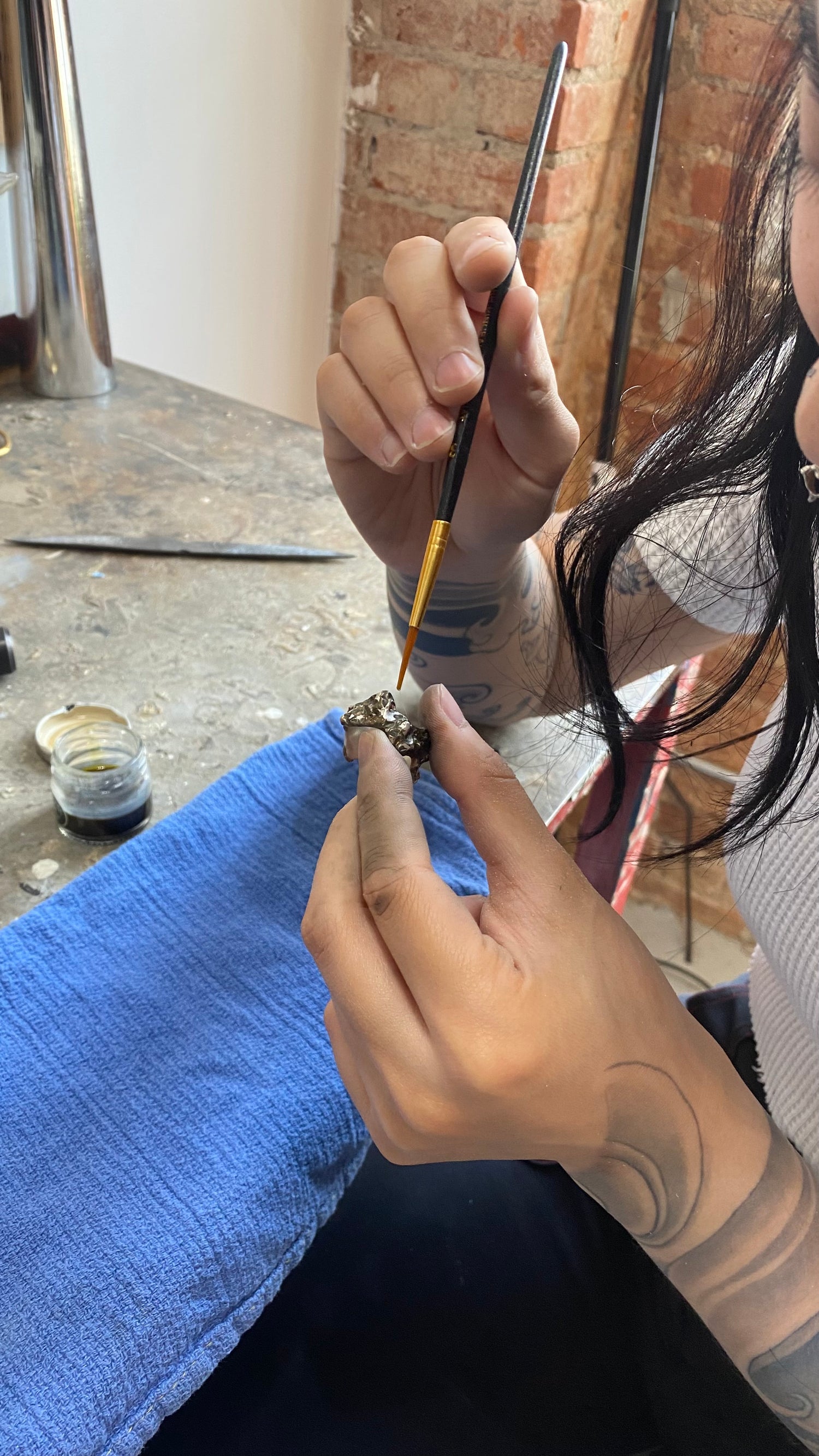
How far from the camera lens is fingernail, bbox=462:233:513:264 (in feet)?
2.12

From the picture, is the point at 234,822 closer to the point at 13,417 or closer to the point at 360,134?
the point at 13,417

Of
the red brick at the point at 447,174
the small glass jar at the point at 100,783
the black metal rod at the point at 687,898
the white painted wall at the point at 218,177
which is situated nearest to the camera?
the small glass jar at the point at 100,783

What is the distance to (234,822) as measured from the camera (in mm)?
761

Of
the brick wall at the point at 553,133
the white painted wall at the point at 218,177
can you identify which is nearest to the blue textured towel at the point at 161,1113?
the brick wall at the point at 553,133

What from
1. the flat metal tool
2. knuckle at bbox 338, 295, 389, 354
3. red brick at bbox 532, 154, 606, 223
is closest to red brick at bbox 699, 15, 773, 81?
red brick at bbox 532, 154, 606, 223

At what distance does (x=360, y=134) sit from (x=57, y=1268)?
5.70 ft

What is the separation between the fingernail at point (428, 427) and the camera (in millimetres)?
653

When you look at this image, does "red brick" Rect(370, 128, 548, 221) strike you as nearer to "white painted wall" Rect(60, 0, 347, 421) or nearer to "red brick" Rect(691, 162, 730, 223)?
"white painted wall" Rect(60, 0, 347, 421)

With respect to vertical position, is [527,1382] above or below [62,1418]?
below

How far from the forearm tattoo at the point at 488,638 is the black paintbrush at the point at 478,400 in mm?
193

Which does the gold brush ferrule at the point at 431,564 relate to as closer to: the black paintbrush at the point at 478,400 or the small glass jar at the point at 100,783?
the black paintbrush at the point at 478,400

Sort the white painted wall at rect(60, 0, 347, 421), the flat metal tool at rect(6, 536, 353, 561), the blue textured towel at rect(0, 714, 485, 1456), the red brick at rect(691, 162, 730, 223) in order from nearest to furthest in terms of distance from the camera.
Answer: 1. the blue textured towel at rect(0, 714, 485, 1456)
2. the flat metal tool at rect(6, 536, 353, 561)
3. the white painted wall at rect(60, 0, 347, 421)
4. the red brick at rect(691, 162, 730, 223)

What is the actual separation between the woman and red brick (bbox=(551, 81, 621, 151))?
111 cm

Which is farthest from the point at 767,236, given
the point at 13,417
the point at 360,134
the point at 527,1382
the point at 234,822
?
the point at 360,134
